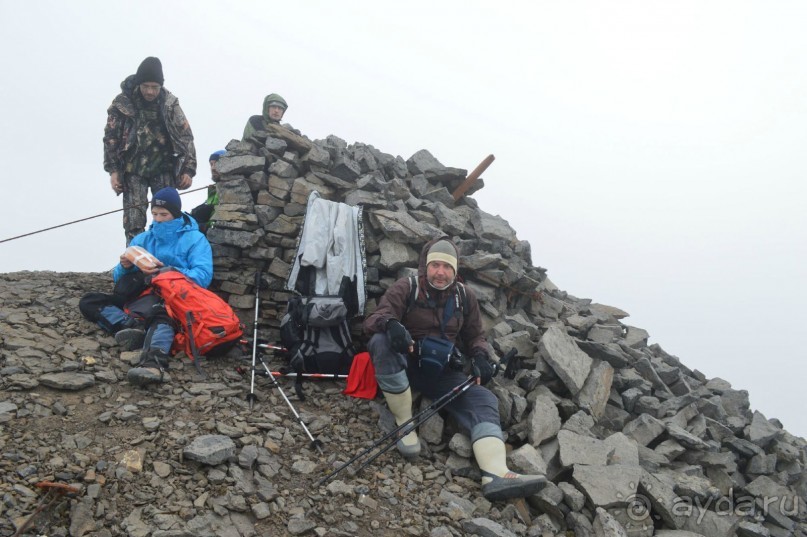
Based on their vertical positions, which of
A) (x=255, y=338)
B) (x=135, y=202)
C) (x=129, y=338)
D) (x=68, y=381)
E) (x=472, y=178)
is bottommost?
(x=68, y=381)

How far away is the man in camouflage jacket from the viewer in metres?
9.21

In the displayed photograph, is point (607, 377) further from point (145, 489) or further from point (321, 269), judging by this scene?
point (145, 489)

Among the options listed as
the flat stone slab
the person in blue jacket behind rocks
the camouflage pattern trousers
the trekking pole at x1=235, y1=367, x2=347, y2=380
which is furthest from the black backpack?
the camouflage pattern trousers

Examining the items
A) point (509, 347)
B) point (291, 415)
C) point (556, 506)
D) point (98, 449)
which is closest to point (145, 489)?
point (98, 449)

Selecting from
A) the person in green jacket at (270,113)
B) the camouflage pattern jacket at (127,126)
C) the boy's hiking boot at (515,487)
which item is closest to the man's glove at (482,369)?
the boy's hiking boot at (515,487)

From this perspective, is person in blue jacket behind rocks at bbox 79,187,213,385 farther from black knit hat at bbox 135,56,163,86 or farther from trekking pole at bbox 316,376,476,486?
trekking pole at bbox 316,376,476,486

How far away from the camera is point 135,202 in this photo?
9555mm

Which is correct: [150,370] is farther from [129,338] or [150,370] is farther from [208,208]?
[208,208]

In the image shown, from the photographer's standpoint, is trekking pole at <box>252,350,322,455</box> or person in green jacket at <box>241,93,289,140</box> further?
person in green jacket at <box>241,93,289,140</box>

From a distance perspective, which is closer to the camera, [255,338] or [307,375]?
[307,375]

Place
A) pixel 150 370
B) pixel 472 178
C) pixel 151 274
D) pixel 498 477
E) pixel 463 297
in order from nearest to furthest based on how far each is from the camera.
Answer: pixel 498 477 → pixel 150 370 → pixel 463 297 → pixel 151 274 → pixel 472 178

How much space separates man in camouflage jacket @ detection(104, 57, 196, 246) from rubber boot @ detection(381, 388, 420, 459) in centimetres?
588

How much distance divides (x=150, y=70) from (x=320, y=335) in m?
5.30

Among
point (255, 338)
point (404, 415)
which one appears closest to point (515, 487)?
point (404, 415)
